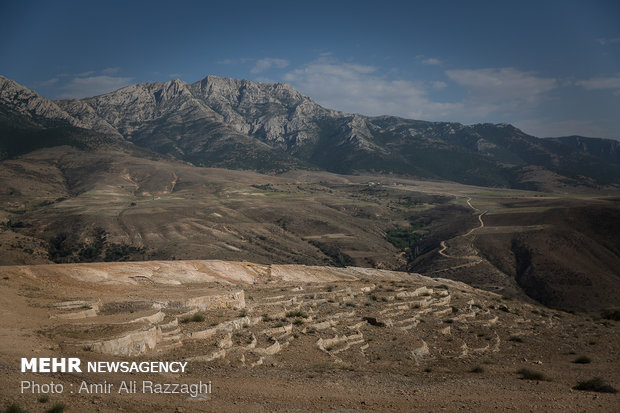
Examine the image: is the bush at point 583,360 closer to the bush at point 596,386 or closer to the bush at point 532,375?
the bush at point 532,375

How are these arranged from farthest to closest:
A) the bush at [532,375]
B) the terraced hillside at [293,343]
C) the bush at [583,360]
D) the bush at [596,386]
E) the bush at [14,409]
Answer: the bush at [583,360] < the bush at [532,375] < the bush at [596,386] < the terraced hillside at [293,343] < the bush at [14,409]

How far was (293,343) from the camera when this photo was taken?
894 inches

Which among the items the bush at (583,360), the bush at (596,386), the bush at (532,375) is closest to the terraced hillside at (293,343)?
the bush at (532,375)

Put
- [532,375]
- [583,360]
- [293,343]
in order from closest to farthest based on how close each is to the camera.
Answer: [532,375], [583,360], [293,343]

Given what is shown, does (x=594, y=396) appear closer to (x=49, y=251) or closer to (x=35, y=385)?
(x=35, y=385)

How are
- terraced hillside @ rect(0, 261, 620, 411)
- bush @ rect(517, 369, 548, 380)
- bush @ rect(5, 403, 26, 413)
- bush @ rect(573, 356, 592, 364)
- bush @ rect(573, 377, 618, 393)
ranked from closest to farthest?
1. bush @ rect(5, 403, 26, 413)
2. terraced hillside @ rect(0, 261, 620, 411)
3. bush @ rect(573, 377, 618, 393)
4. bush @ rect(517, 369, 548, 380)
5. bush @ rect(573, 356, 592, 364)

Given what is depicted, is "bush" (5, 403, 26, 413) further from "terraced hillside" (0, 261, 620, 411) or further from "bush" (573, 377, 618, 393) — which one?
"bush" (573, 377, 618, 393)

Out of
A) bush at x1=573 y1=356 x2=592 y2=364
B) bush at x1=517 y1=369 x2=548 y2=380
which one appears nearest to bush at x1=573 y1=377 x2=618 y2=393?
bush at x1=517 y1=369 x2=548 y2=380

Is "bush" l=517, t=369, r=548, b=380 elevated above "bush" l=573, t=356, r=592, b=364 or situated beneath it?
elevated above

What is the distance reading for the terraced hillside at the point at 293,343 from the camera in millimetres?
14156

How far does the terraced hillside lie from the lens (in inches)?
557

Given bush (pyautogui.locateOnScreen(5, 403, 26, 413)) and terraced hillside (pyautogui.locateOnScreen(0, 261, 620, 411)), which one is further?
terraced hillside (pyautogui.locateOnScreen(0, 261, 620, 411))

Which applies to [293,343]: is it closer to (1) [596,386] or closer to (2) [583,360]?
(1) [596,386]

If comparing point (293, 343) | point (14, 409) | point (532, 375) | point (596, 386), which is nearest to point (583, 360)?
point (532, 375)
